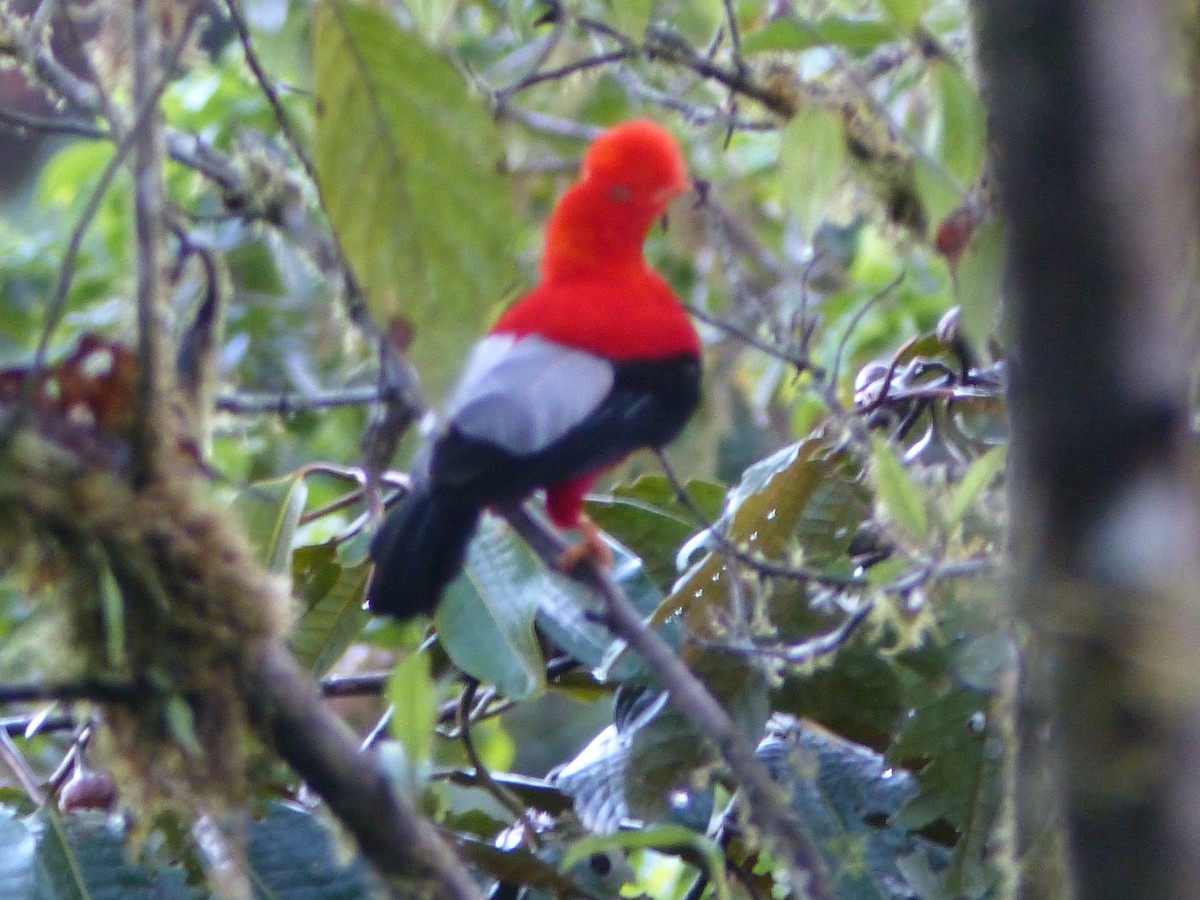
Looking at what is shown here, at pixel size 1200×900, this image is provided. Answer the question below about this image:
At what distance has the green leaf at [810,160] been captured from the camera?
4.94 ft

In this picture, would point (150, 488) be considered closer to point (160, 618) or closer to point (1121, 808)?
point (160, 618)

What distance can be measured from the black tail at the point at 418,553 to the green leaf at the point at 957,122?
3.40 feet

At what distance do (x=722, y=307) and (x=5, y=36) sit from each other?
3.46 meters

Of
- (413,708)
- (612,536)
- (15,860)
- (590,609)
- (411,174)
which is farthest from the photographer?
(612,536)

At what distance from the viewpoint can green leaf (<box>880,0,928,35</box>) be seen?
1291mm

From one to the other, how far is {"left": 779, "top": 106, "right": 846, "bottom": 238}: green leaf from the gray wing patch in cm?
81

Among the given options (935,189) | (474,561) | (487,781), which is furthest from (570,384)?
(935,189)

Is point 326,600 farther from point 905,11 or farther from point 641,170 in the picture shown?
point 905,11

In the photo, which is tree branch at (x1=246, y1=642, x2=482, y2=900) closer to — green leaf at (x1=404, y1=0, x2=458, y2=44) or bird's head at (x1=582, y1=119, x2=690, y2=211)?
green leaf at (x1=404, y1=0, x2=458, y2=44)

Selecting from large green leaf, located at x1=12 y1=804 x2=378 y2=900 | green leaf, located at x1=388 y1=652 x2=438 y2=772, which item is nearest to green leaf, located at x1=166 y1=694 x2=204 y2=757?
green leaf, located at x1=388 y1=652 x2=438 y2=772

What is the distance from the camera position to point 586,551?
6.75 ft

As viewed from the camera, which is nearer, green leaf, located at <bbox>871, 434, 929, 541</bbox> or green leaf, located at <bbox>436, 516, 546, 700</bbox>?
green leaf, located at <bbox>871, 434, 929, 541</bbox>

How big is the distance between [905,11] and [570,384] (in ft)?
4.14

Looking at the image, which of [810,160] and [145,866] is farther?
[145,866]
